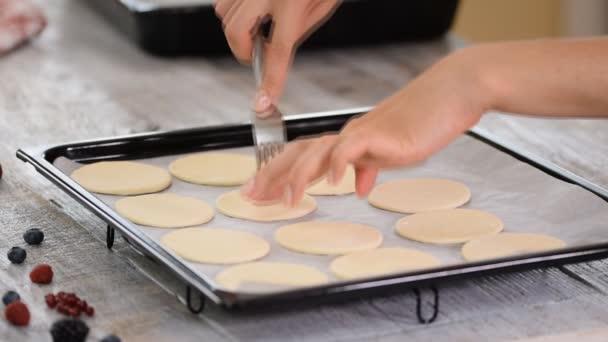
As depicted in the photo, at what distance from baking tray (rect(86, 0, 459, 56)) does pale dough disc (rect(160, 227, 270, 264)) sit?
2.67 feet

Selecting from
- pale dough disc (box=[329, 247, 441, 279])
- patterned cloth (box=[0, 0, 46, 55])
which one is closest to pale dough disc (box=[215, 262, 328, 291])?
pale dough disc (box=[329, 247, 441, 279])

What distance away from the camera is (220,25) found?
2055 mm

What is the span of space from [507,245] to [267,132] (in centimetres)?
34

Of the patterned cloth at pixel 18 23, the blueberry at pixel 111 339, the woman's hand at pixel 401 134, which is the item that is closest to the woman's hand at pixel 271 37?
the woman's hand at pixel 401 134

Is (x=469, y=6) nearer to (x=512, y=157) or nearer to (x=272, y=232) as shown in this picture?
(x=512, y=157)

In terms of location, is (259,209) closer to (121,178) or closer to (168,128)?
(121,178)

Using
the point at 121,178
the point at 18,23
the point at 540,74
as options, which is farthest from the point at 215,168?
the point at 18,23

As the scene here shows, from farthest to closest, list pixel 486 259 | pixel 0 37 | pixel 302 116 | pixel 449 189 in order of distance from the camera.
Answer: pixel 0 37 → pixel 302 116 → pixel 449 189 → pixel 486 259

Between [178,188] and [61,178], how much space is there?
19 cm

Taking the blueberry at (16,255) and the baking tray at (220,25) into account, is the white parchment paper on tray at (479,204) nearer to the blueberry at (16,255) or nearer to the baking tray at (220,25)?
the blueberry at (16,255)

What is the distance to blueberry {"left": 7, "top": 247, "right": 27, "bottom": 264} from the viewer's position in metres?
1.21

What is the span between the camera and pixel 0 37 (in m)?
2.16

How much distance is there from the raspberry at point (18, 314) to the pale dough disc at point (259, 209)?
0.33 metres

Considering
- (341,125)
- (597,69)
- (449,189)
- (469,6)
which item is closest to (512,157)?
(449,189)
